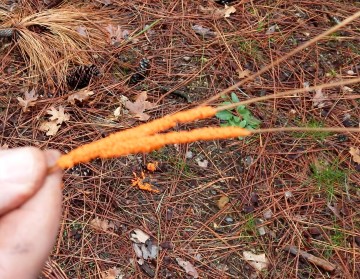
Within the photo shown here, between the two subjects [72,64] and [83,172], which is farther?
[72,64]

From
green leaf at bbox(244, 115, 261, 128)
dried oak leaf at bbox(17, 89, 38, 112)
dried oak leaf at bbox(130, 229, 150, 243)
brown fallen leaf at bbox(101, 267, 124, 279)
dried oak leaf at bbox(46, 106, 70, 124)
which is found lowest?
brown fallen leaf at bbox(101, 267, 124, 279)

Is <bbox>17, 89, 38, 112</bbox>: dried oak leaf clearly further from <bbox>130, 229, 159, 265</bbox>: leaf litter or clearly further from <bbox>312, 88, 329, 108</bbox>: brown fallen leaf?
<bbox>312, 88, 329, 108</bbox>: brown fallen leaf

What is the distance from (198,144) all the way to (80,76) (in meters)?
0.81

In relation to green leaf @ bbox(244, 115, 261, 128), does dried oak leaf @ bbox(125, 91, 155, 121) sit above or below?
above

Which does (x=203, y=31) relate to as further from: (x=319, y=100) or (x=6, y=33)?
(x=6, y=33)

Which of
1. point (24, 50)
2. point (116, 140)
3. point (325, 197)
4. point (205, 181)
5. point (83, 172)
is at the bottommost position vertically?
point (325, 197)

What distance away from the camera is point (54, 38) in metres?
2.64

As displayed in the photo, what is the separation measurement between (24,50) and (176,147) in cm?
115

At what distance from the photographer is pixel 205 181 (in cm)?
230

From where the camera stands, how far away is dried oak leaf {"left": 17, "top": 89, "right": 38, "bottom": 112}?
7.75ft

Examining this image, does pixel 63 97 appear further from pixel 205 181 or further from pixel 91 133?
pixel 205 181

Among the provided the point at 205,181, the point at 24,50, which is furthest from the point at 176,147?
the point at 24,50

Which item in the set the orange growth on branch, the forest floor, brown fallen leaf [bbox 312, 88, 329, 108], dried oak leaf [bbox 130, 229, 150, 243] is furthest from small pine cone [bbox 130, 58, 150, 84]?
the orange growth on branch

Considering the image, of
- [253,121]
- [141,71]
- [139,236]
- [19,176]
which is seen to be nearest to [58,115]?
[141,71]
